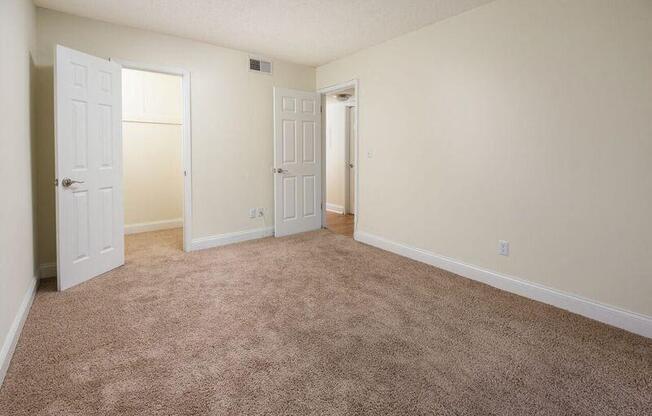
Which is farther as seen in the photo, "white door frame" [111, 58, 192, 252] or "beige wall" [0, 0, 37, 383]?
"white door frame" [111, 58, 192, 252]

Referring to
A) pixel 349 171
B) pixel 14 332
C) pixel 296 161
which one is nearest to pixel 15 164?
pixel 14 332

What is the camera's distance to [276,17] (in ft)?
11.0

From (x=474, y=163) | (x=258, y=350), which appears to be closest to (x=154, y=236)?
(x=258, y=350)

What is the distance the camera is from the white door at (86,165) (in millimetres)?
2924

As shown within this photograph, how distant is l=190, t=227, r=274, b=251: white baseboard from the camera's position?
4.30 meters

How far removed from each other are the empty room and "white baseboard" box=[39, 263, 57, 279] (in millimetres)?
21

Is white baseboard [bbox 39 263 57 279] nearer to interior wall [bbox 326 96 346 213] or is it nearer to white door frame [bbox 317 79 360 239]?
white door frame [bbox 317 79 360 239]

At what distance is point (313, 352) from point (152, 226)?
4.22 m

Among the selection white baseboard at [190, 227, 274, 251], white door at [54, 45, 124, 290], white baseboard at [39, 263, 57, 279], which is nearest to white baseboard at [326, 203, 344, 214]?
white baseboard at [190, 227, 274, 251]

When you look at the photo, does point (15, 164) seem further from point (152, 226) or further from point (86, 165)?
point (152, 226)

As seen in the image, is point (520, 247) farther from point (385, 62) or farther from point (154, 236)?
point (154, 236)

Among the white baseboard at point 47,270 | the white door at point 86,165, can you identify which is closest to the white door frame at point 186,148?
the white door at point 86,165

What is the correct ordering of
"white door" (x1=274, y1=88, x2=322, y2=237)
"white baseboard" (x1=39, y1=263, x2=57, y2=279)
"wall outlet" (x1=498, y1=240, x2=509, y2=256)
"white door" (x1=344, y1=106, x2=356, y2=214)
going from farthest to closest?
"white door" (x1=344, y1=106, x2=356, y2=214)
"white door" (x1=274, y1=88, x2=322, y2=237)
"white baseboard" (x1=39, y1=263, x2=57, y2=279)
"wall outlet" (x1=498, y1=240, x2=509, y2=256)

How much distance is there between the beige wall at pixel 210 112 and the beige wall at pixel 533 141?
1.70 metres
